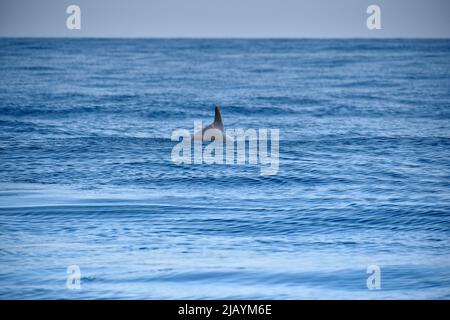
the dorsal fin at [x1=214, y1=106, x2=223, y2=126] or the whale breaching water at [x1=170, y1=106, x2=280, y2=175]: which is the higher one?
the dorsal fin at [x1=214, y1=106, x2=223, y2=126]

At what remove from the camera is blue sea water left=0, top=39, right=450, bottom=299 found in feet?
34.8

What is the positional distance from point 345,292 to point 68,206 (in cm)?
618

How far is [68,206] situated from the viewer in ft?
46.2

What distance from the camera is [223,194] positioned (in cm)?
1548

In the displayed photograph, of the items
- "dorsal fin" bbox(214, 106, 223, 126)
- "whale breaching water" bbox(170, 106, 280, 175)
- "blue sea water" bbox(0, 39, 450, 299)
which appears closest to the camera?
"blue sea water" bbox(0, 39, 450, 299)

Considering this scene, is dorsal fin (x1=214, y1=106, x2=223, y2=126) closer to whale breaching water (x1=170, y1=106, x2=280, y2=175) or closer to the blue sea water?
whale breaching water (x1=170, y1=106, x2=280, y2=175)

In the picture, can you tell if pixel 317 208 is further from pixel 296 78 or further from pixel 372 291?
pixel 296 78

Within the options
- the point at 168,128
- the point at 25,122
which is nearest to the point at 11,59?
the point at 25,122

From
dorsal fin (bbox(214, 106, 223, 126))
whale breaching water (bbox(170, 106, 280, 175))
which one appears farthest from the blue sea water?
dorsal fin (bbox(214, 106, 223, 126))

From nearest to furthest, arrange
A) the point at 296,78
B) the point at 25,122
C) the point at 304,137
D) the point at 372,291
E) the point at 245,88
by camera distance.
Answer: the point at 372,291, the point at 304,137, the point at 25,122, the point at 245,88, the point at 296,78

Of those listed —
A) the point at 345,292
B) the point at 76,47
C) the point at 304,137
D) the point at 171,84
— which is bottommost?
the point at 345,292

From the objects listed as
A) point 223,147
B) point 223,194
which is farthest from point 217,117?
point 223,194

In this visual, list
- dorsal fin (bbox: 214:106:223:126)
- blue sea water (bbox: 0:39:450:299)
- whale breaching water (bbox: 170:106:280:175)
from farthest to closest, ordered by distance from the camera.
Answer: dorsal fin (bbox: 214:106:223:126) < whale breaching water (bbox: 170:106:280:175) < blue sea water (bbox: 0:39:450:299)

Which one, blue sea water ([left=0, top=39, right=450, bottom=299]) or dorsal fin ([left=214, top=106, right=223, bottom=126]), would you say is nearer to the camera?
blue sea water ([left=0, top=39, right=450, bottom=299])
